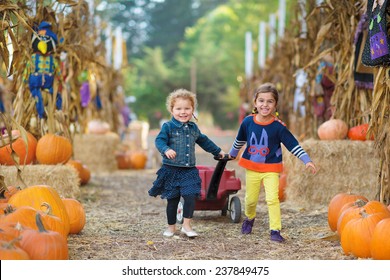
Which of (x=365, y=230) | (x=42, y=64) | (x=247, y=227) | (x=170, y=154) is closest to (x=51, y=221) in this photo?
(x=170, y=154)

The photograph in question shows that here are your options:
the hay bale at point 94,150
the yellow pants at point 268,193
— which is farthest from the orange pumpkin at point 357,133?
the hay bale at point 94,150

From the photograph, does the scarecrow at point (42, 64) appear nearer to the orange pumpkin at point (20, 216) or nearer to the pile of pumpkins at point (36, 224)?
the pile of pumpkins at point (36, 224)

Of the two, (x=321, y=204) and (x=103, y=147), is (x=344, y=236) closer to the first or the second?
(x=321, y=204)

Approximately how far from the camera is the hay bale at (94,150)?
33.9 feet

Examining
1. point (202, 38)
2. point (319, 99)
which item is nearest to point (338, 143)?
point (319, 99)

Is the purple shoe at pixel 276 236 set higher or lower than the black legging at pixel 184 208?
lower

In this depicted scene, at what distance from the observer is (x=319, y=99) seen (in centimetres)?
781

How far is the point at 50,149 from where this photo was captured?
637 cm

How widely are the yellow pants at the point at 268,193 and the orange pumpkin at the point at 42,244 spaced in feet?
5.56

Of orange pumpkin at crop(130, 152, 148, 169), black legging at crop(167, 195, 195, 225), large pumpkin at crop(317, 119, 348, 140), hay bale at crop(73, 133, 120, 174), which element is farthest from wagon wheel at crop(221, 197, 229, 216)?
orange pumpkin at crop(130, 152, 148, 169)

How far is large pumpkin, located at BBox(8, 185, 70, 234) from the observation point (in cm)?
422

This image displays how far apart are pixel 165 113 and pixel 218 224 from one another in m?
29.2

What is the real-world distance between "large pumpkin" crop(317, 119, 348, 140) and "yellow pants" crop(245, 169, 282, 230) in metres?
2.19

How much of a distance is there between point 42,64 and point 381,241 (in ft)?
14.2
